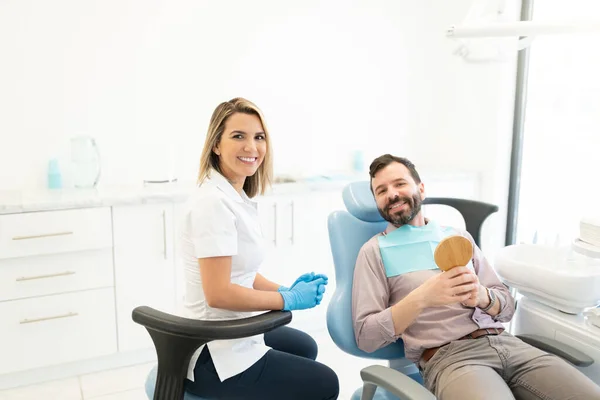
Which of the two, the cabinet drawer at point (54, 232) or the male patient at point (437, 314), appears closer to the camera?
the male patient at point (437, 314)

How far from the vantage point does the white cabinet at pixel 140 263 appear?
2650mm

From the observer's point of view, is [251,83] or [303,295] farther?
[251,83]

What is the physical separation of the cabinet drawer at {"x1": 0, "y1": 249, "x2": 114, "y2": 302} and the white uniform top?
3.68 feet

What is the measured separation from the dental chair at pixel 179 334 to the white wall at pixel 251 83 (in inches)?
70.4

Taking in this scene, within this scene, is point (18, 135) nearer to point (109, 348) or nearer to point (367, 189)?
point (109, 348)

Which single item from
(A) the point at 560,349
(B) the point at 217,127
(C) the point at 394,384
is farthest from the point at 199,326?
(A) the point at 560,349

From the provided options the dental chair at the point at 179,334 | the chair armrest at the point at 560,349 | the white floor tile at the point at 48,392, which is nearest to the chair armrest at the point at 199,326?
the dental chair at the point at 179,334

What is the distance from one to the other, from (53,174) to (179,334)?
1.80 m

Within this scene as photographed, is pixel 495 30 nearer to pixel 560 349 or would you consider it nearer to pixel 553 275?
pixel 553 275

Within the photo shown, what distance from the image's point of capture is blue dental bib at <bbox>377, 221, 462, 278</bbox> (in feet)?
6.09

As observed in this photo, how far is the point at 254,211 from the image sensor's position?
5.68 feet

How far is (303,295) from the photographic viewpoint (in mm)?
1632

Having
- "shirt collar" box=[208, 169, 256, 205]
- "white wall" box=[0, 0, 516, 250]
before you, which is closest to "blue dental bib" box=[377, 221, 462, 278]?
"shirt collar" box=[208, 169, 256, 205]

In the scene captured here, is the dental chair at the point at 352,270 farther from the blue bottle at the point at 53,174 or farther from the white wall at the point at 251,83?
the blue bottle at the point at 53,174
